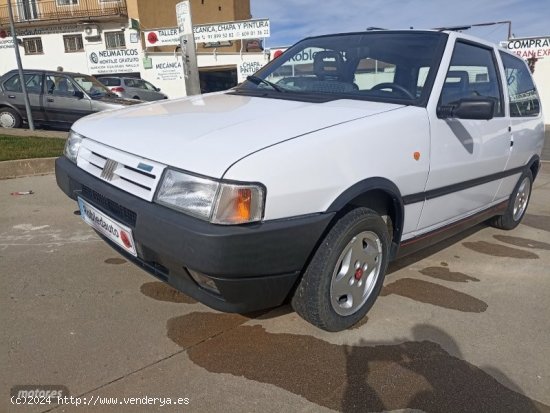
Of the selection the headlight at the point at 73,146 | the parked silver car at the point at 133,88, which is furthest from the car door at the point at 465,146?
the parked silver car at the point at 133,88

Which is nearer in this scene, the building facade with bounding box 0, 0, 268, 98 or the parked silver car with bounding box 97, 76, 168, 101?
the parked silver car with bounding box 97, 76, 168, 101

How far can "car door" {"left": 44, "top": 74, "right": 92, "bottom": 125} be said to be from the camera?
9.45 meters

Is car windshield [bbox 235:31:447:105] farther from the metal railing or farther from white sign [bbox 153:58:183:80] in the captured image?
the metal railing

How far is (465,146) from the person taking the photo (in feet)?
9.74

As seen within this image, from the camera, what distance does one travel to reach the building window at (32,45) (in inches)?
1035

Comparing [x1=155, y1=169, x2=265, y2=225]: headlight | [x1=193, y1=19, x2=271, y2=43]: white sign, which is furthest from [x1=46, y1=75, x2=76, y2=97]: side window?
[x1=193, y1=19, x2=271, y2=43]: white sign

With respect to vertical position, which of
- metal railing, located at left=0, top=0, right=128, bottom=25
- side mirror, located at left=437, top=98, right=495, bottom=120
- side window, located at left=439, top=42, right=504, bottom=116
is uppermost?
metal railing, located at left=0, top=0, right=128, bottom=25

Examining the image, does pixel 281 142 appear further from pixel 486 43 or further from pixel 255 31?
pixel 255 31

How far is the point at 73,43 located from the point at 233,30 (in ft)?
34.7

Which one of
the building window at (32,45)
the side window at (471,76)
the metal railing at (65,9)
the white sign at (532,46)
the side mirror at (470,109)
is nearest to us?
the side mirror at (470,109)

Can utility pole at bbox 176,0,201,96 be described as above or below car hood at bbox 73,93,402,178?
above

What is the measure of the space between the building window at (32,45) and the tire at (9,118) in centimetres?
1990

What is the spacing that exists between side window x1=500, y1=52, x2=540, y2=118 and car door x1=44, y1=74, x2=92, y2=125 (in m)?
8.30

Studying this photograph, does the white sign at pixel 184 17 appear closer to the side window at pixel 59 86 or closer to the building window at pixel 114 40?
the side window at pixel 59 86
